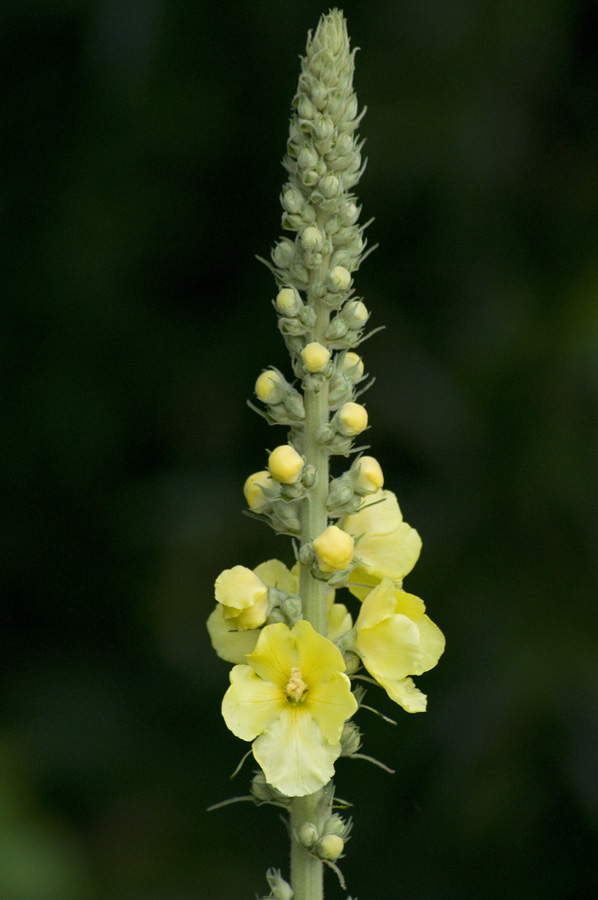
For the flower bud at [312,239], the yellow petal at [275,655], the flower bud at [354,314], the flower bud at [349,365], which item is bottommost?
the yellow petal at [275,655]

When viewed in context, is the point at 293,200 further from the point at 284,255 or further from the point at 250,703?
the point at 250,703

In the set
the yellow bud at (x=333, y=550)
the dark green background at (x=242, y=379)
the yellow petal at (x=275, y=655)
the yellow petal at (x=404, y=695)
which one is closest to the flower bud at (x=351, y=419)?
the yellow bud at (x=333, y=550)

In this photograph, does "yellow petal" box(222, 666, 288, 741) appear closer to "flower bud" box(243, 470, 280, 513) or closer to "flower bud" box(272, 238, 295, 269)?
"flower bud" box(243, 470, 280, 513)

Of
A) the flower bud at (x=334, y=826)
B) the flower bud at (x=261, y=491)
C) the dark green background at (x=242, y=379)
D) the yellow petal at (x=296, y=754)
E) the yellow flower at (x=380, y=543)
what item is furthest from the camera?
the dark green background at (x=242, y=379)

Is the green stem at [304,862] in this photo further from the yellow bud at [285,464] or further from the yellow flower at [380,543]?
the yellow bud at [285,464]

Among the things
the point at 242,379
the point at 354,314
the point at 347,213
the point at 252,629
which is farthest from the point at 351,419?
the point at 242,379

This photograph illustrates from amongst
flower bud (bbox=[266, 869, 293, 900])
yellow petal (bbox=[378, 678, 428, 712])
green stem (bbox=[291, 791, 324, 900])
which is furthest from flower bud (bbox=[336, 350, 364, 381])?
flower bud (bbox=[266, 869, 293, 900])
